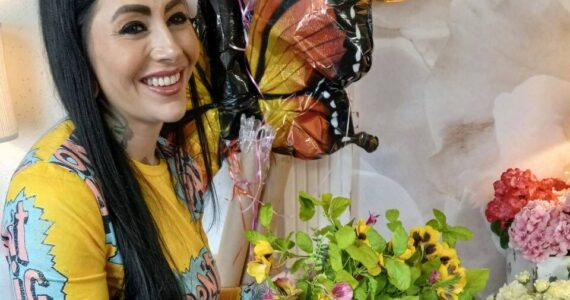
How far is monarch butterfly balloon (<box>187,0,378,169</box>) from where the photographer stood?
0.97 meters

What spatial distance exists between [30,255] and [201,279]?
0.26 metres

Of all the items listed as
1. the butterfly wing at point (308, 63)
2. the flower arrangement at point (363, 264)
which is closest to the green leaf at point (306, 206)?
the flower arrangement at point (363, 264)

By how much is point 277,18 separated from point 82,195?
19.3 inches

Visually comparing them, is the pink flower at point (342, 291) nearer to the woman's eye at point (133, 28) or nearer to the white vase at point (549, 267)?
the woman's eye at point (133, 28)

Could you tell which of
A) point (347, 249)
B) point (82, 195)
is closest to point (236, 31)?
point (82, 195)

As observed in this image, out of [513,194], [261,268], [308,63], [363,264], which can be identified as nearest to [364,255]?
[363,264]

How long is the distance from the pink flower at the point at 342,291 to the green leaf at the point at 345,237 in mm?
37

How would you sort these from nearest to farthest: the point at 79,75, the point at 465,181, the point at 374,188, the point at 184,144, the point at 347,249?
the point at 347,249, the point at 79,75, the point at 184,144, the point at 374,188, the point at 465,181

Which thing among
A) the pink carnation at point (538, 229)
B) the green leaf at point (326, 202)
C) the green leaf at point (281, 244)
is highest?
the green leaf at point (326, 202)

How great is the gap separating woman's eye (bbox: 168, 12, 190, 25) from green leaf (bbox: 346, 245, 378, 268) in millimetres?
401

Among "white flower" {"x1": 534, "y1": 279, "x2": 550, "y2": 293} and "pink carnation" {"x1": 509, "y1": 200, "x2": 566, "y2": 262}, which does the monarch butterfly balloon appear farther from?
"pink carnation" {"x1": 509, "y1": 200, "x2": 566, "y2": 262}

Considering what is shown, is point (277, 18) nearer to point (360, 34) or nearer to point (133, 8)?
point (360, 34)

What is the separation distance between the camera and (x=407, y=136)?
1579 mm

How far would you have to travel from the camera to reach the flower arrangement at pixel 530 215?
5.17 ft
